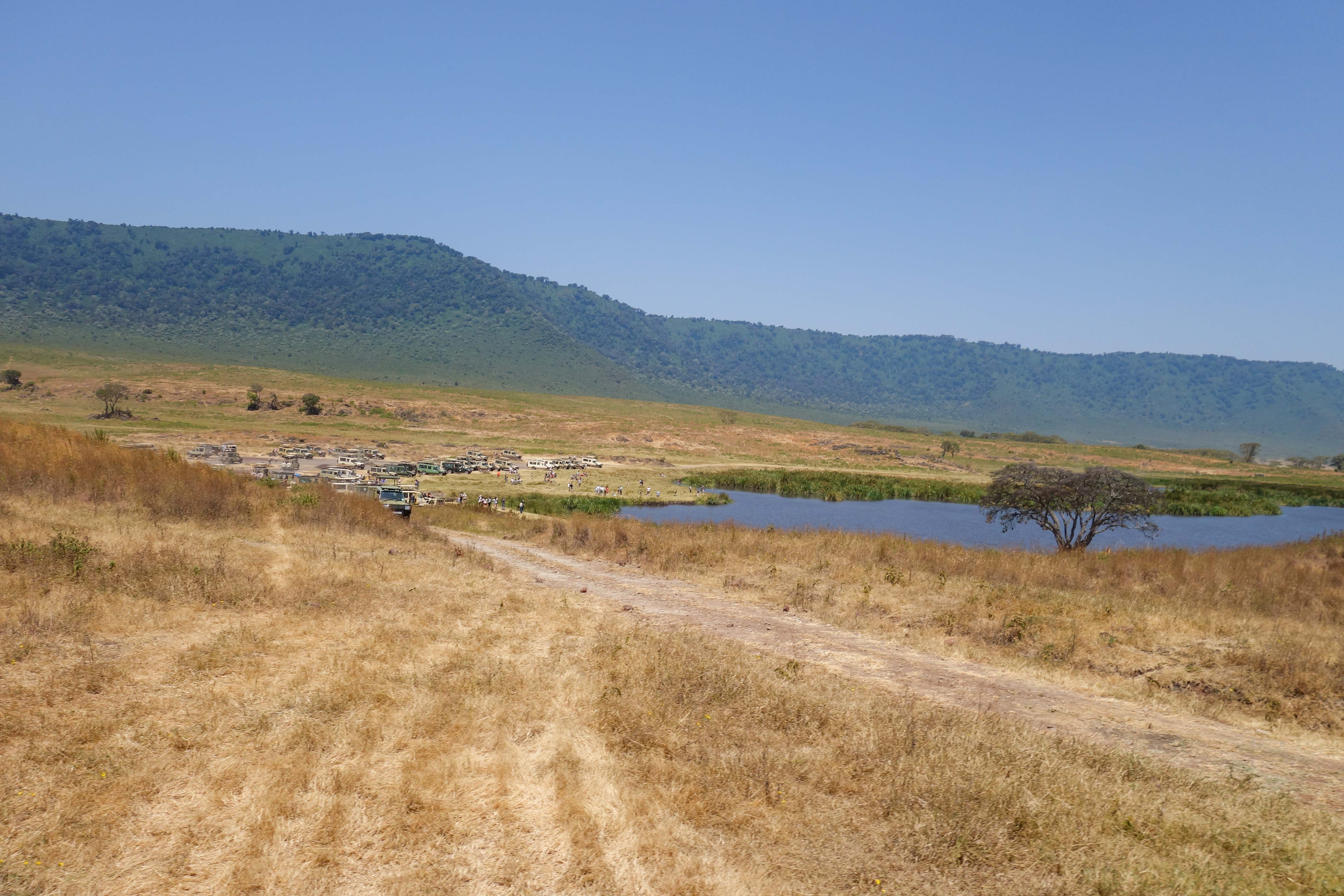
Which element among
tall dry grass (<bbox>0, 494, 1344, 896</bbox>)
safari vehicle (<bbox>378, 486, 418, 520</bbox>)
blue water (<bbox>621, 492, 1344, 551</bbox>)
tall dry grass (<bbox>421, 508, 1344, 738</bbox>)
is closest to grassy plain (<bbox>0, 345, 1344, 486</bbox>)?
blue water (<bbox>621, 492, 1344, 551</bbox>)

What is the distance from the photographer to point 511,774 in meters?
7.34

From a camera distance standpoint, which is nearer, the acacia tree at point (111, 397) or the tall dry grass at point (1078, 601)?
the tall dry grass at point (1078, 601)

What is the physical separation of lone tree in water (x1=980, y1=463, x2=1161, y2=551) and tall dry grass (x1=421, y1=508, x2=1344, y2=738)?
186 cm

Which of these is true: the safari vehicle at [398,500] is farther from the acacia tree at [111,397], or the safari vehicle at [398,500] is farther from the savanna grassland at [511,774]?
the acacia tree at [111,397]

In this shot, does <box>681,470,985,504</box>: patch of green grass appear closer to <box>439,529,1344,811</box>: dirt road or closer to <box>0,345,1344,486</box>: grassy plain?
<box>0,345,1344,486</box>: grassy plain

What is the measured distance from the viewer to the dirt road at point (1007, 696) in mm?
8648

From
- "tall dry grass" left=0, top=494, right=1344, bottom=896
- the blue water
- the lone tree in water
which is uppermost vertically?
the lone tree in water

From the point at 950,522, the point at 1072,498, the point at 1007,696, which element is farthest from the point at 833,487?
the point at 1007,696

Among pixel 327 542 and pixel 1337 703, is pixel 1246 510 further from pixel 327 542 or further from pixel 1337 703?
pixel 327 542

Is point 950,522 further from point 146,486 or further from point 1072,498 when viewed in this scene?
point 146,486

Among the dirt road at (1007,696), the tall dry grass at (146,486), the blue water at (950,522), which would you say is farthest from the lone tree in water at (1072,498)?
the tall dry grass at (146,486)

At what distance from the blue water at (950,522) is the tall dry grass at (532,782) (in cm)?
2745

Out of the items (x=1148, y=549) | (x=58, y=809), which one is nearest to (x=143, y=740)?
(x=58, y=809)

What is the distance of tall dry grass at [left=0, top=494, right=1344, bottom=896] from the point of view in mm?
5934
